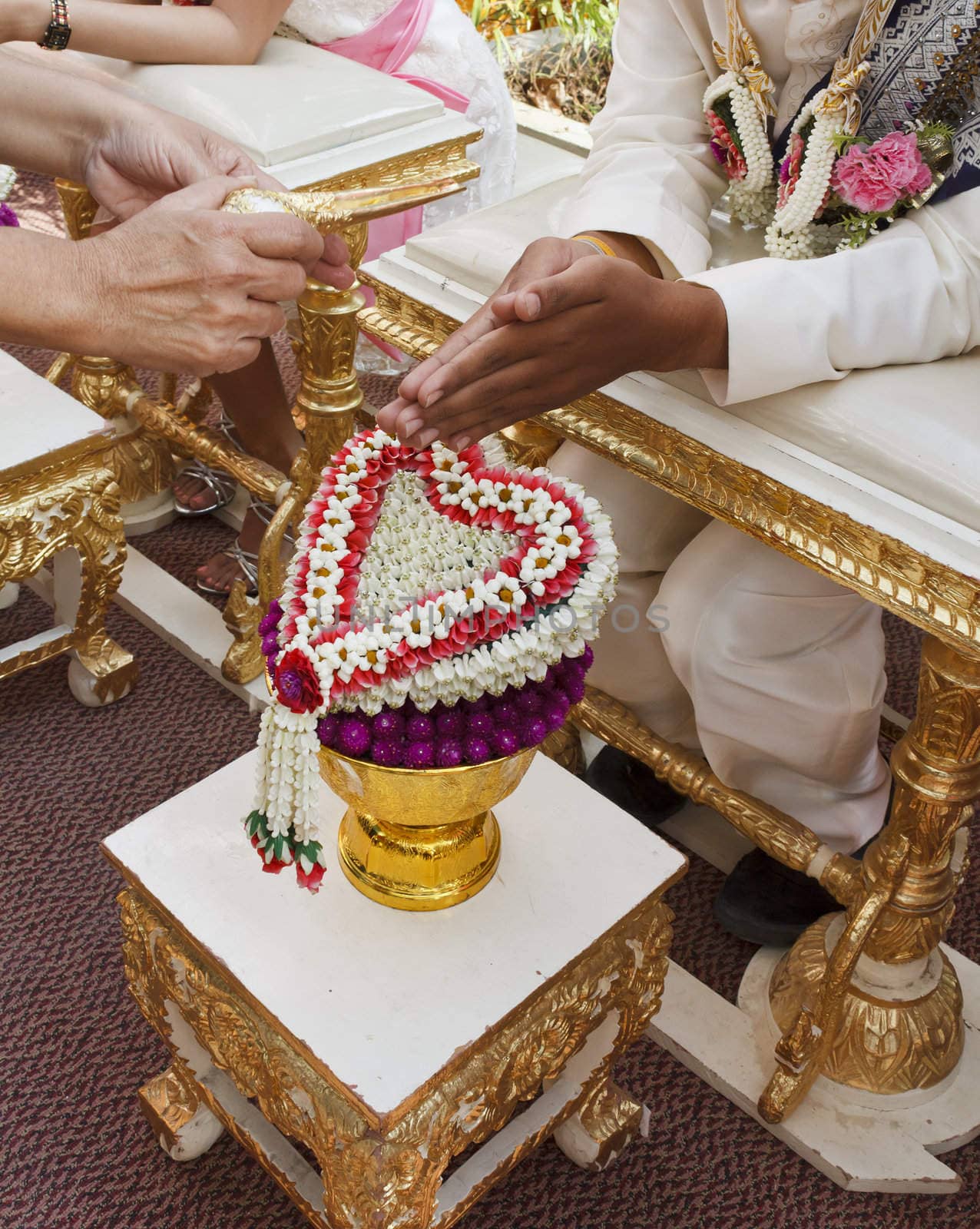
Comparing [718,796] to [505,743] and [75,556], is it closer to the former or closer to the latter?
[505,743]

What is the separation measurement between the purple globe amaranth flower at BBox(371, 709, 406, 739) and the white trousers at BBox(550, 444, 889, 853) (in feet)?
1.88

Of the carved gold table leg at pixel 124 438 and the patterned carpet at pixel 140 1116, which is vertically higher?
the carved gold table leg at pixel 124 438

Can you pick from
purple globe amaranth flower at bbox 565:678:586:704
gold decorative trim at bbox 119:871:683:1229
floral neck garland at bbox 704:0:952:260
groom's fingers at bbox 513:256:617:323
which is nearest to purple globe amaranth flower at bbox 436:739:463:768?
purple globe amaranth flower at bbox 565:678:586:704

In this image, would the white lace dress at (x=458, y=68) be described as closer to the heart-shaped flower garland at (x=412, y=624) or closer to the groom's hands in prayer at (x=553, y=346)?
the groom's hands in prayer at (x=553, y=346)

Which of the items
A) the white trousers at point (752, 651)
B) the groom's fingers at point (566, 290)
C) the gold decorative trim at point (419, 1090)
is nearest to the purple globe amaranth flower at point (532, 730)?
the gold decorative trim at point (419, 1090)

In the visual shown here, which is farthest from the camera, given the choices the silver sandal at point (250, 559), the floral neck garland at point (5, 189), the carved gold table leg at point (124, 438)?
the silver sandal at point (250, 559)

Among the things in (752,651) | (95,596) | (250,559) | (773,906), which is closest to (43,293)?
(95,596)

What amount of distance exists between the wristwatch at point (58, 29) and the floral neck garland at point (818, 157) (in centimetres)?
94

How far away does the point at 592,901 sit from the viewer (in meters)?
1.00

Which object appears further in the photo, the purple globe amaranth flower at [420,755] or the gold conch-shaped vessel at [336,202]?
the gold conch-shaped vessel at [336,202]

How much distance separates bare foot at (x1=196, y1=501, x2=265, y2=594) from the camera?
2.01m

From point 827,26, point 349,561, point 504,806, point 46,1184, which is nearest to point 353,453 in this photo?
point 349,561

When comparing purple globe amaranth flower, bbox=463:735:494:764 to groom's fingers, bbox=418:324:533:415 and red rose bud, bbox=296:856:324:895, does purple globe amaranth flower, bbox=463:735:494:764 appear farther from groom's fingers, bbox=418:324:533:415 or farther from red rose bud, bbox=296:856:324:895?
groom's fingers, bbox=418:324:533:415

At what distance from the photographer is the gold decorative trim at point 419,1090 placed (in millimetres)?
902
